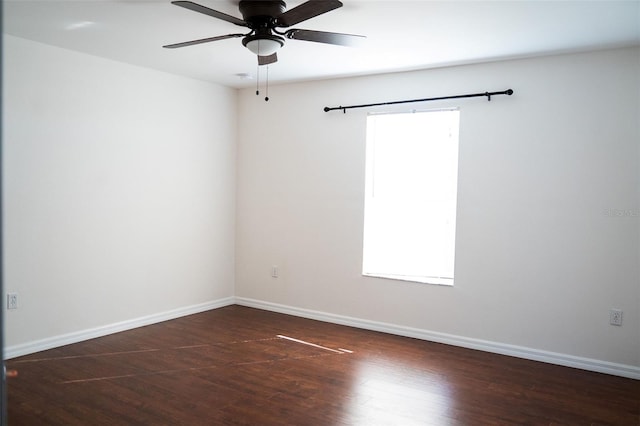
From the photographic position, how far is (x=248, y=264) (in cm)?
571

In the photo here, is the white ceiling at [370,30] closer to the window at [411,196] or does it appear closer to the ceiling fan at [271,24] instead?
the ceiling fan at [271,24]

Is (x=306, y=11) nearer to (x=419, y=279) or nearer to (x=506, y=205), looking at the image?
(x=506, y=205)

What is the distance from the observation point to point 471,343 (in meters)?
4.30

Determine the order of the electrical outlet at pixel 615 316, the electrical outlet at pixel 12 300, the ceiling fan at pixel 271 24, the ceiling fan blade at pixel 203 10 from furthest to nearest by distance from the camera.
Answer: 1. the electrical outlet at pixel 12 300
2. the electrical outlet at pixel 615 316
3. the ceiling fan at pixel 271 24
4. the ceiling fan blade at pixel 203 10

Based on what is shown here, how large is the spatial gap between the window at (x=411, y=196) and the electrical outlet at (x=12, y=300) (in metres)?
2.99

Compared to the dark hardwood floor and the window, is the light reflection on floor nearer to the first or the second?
the dark hardwood floor

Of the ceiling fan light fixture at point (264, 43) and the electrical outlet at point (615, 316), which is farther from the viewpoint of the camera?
the electrical outlet at point (615, 316)

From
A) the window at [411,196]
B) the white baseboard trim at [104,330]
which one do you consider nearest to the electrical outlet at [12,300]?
the white baseboard trim at [104,330]

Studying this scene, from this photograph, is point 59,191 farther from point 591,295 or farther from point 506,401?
point 591,295

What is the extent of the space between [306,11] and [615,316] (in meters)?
3.13

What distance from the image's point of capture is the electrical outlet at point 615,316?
3.70 m

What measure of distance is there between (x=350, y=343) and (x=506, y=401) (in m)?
1.51

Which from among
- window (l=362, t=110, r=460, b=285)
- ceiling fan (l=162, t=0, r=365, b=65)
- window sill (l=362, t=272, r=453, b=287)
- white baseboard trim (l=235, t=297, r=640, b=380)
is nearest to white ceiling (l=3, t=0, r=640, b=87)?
ceiling fan (l=162, t=0, r=365, b=65)

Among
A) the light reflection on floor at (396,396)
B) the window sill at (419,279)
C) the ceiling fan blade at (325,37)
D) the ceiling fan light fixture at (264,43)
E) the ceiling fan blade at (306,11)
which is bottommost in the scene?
the light reflection on floor at (396,396)
